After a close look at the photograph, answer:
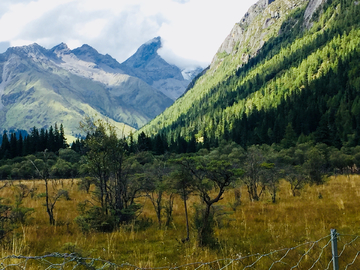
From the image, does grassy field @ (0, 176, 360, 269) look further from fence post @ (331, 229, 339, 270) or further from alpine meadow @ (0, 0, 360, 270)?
fence post @ (331, 229, 339, 270)

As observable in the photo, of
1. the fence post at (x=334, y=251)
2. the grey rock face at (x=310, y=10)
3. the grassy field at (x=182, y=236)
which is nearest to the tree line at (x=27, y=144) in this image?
the grassy field at (x=182, y=236)

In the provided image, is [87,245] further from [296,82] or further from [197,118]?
[197,118]

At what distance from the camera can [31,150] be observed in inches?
2985

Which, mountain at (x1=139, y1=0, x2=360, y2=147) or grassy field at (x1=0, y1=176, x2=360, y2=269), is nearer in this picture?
grassy field at (x1=0, y1=176, x2=360, y2=269)

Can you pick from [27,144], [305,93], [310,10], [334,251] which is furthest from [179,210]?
[310,10]

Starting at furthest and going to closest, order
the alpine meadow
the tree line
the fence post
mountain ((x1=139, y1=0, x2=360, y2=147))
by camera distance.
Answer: mountain ((x1=139, y1=0, x2=360, y2=147))
the tree line
the alpine meadow
the fence post

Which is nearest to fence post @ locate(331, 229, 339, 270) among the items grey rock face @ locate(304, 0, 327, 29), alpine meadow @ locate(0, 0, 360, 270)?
alpine meadow @ locate(0, 0, 360, 270)

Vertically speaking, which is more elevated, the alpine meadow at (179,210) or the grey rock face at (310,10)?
the grey rock face at (310,10)

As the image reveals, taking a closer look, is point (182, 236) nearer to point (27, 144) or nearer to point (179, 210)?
point (179, 210)

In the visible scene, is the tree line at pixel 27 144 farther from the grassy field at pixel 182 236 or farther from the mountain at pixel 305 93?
the grassy field at pixel 182 236

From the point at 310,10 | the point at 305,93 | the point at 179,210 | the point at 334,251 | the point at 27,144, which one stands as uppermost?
the point at 310,10

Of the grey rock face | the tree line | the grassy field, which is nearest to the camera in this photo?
the grassy field

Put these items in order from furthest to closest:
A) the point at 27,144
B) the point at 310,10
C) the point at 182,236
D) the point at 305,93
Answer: the point at 310,10, the point at 305,93, the point at 27,144, the point at 182,236

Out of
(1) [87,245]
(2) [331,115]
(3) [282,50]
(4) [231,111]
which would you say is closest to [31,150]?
(1) [87,245]
